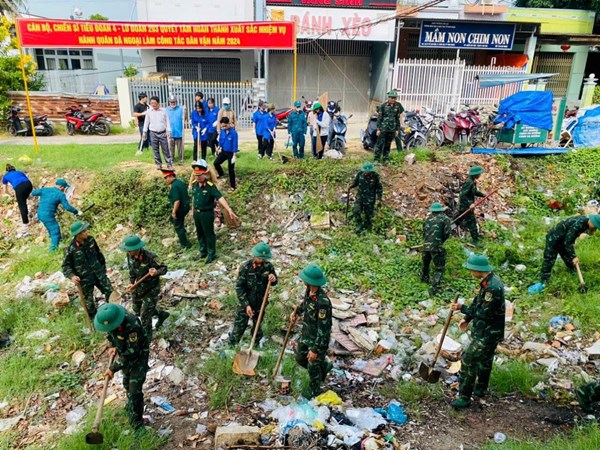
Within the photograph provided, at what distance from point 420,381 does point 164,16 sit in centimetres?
1550

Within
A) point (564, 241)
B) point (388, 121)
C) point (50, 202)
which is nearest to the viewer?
point (564, 241)

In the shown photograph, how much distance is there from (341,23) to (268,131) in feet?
26.1

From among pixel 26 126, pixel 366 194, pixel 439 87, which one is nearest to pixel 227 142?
pixel 366 194

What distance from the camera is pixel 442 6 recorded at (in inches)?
668

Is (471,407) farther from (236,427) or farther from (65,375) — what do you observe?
(65,375)

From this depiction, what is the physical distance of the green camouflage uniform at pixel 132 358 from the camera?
4477mm

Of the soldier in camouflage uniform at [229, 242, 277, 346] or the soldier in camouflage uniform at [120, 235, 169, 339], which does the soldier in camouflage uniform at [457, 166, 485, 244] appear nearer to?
the soldier in camouflage uniform at [229, 242, 277, 346]

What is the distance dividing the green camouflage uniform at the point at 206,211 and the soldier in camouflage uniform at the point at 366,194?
253 centimetres

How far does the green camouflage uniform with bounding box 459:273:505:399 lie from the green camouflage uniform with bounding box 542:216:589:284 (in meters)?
2.75

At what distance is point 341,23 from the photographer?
1661cm

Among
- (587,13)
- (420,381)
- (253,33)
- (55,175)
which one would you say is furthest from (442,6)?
(420,381)

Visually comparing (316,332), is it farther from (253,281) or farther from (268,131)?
(268,131)

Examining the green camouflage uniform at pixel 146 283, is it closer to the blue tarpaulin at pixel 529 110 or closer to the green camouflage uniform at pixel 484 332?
the green camouflage uniform at pixel 484 332

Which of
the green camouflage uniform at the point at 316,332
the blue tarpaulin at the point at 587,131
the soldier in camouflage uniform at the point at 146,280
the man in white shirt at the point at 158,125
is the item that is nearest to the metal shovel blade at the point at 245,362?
the green camouflage uniform at the point at 316,332
